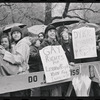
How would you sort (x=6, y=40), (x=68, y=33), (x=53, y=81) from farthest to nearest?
1. (x=68, y=33)
2. (x=53, y=81)
3. (x=6, y=40)

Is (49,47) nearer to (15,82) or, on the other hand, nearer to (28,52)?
(28,52)

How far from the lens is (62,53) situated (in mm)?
4520

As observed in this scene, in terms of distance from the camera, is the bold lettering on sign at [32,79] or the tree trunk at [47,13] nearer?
the bold lettering on sign at [32,79]

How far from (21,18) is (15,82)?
3.95ft

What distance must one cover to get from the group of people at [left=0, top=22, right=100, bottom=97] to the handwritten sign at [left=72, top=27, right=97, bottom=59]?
0.10 m

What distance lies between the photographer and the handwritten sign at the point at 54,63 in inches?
172

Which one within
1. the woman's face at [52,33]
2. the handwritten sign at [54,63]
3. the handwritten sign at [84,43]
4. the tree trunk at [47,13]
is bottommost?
the handwritten sign at [54,63]

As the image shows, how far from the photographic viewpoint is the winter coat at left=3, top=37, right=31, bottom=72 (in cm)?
400

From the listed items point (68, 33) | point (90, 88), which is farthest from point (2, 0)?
point (90, 88)

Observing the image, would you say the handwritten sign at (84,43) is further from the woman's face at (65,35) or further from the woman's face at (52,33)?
the woman's face at (52,33)

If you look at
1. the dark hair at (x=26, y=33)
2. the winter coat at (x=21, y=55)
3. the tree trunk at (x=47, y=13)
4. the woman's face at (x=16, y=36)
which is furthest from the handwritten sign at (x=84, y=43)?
the woman's face at (x=16, y=36)

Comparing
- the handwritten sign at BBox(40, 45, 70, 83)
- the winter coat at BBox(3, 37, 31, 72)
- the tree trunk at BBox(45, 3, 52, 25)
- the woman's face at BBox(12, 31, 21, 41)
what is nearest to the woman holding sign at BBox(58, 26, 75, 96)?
the handwritten sign at BBox(40, 45, 70, 83)

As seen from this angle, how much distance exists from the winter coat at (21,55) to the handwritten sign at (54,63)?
10.9 inches

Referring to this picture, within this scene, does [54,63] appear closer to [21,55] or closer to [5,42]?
[21,55]
